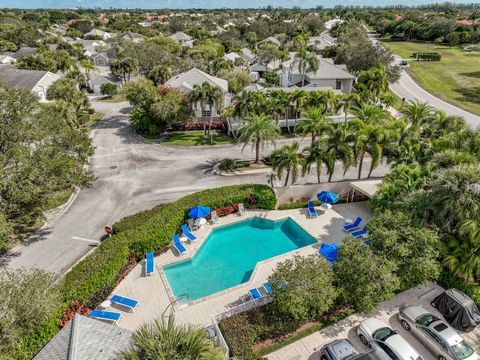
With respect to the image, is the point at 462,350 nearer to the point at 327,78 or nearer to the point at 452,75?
the point at 327,78

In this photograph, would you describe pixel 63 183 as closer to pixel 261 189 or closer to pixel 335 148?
pixel 261 189

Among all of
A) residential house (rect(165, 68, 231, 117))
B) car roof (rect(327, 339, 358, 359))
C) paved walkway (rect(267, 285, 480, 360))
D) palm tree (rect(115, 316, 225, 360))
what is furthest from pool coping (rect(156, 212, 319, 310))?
residential house (rect(165, 68, 231, 117))

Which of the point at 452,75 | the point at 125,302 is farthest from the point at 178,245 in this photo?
the point at 452,75

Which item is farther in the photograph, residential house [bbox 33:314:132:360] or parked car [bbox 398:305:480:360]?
parked car [bbox 398:305:480:360]

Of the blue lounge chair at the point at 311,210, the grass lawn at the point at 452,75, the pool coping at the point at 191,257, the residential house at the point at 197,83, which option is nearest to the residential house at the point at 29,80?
the residential house at the point at 197,83

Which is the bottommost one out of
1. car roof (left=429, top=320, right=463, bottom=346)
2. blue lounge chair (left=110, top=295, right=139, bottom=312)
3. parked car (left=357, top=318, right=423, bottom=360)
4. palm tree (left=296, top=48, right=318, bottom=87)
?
blue lounge chair (left=110, top=295, right=139, bottom=312)

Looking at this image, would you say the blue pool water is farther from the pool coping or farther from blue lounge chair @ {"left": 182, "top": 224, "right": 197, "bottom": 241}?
blue lounge chair @ {"left": 182, "top": 224, "right": 197, "bottom": 241}
